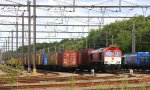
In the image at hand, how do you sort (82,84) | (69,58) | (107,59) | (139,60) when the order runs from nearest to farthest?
1. (82,84)
2. (107,59)
3. (69,58)
4. (139,60)

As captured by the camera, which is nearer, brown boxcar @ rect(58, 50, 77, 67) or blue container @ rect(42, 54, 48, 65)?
brown boxcar @ rect(58, 50, 77, 67)

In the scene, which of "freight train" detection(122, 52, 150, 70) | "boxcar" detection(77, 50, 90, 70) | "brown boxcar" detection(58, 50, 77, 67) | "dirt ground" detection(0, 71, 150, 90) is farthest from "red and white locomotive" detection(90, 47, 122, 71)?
"dirt ground" detection(0, 71, 150, 90)

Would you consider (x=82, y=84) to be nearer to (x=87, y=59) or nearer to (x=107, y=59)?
(x=107, y=59)

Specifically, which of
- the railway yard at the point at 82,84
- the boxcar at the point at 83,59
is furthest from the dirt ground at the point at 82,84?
the boxcar at the point at 83,59

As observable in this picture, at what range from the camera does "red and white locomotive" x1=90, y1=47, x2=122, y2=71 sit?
3970cm

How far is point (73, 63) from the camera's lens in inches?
1836

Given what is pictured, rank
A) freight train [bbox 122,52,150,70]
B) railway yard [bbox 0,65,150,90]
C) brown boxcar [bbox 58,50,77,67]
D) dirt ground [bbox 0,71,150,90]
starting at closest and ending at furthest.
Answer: railway yard [bbox 0,65,150,90], dirt ground [bbox 0,71,150,90], brown boxcar [bbox 58,50,77,67], freight train [bbox 122,52,150,70]

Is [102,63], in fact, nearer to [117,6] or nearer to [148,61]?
[117,6]

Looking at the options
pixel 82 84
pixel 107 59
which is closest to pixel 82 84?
pixel 82 84

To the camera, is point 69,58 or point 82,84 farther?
point 69,58

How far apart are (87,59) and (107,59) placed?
5724 millimetres

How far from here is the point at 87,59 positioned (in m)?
45.3

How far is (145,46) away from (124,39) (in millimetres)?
4288

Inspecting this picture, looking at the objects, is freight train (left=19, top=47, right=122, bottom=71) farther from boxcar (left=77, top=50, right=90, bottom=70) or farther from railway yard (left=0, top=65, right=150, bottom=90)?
railway yard (left=0, top=65, right=150, bottom=90)
